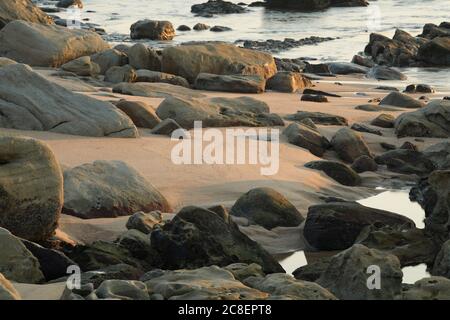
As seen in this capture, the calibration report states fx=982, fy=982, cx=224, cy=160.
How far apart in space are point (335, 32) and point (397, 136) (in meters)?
21.5

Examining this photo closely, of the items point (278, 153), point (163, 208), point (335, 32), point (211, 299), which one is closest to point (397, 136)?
point (278, 153)

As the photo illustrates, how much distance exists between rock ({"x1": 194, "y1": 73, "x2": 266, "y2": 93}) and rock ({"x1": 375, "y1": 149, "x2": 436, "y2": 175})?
16.3 feet

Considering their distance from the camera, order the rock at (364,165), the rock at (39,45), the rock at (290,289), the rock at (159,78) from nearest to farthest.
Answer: the rock at (290,289)
the rock at (364,165)
the rock at (159,78)
the rock at (39,45)

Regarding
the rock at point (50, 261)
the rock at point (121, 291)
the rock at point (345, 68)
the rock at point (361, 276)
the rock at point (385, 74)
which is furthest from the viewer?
the rock at point (345, 68)

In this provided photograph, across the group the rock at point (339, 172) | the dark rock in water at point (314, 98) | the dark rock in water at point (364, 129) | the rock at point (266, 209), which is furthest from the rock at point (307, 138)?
the dark rock in water at point (314, 98)

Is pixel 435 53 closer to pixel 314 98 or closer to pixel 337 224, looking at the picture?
pixel 314 98

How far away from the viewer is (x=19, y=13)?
67.7ft

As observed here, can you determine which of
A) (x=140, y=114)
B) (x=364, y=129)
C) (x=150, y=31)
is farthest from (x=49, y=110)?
(x=150, y=31)

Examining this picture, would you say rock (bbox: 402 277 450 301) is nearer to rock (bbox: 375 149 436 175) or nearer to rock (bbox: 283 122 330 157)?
rock (bbox: 375 149 436 175)

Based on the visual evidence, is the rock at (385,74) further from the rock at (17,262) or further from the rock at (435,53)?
the rock at (17,262)

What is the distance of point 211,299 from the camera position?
5375 mm

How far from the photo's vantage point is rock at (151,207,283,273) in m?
7.12

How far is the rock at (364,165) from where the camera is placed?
11656 mm

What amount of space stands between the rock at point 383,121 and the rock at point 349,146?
6.32ft
